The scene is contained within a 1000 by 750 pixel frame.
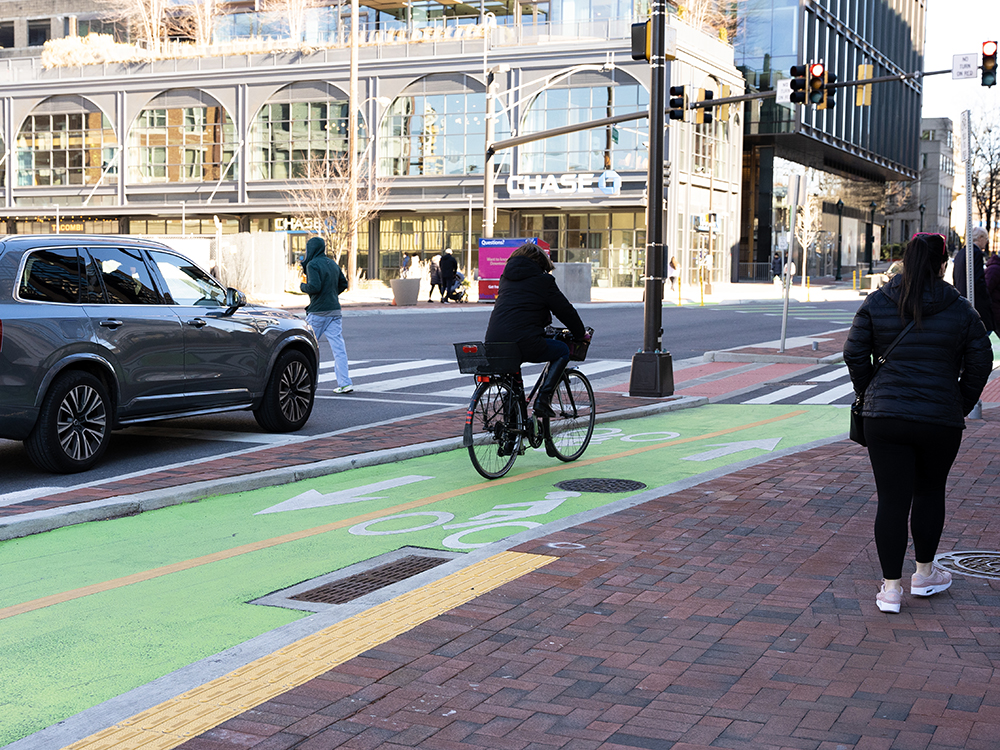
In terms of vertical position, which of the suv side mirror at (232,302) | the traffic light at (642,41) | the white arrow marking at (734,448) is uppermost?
the traffic light at (642,41)

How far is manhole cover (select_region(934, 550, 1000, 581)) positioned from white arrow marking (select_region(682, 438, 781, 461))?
152 inches

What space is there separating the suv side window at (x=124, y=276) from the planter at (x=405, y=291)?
2768cm

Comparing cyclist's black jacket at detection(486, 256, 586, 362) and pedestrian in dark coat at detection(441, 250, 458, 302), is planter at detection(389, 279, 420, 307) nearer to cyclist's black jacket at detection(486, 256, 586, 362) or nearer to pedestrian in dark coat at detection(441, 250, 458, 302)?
pedestrian in dark coat at detection(441, 250, 458, 302)

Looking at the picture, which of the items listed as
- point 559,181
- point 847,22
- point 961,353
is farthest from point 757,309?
Result: point 847,22

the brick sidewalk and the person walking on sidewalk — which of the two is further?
the person walking on sidewalk

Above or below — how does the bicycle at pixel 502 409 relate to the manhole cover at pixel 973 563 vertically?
above

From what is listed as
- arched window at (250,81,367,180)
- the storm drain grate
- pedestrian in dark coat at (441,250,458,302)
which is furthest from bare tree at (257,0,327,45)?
the storm drain grate

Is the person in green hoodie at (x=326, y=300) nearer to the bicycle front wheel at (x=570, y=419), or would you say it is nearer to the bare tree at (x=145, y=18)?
the bicycle front wheel at (x=570, y=419)

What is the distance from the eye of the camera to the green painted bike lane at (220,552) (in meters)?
4.87

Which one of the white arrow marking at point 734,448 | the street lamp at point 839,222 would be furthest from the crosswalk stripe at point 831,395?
the street lamp at point 839,222

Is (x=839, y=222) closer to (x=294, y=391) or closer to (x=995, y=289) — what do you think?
(x=995, y=289)

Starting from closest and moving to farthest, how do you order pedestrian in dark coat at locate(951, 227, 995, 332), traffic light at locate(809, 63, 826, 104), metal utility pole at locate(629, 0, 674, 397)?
pedestrian in dark coat at locate(951, 227, 995, 332) < metal utility pole at locate(629, 0, 674, 397) < traffic light at locate(809, 63, 826, 104)

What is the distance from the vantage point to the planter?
37.7 meters

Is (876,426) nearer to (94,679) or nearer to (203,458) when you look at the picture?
(94,679)
